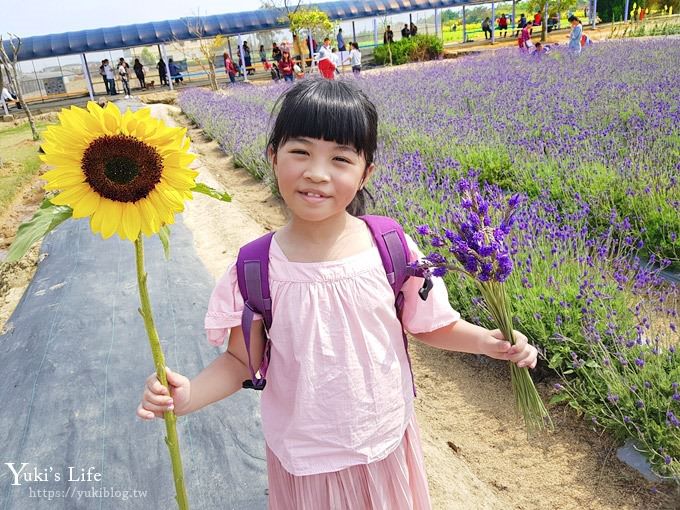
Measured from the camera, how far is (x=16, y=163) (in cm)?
1145

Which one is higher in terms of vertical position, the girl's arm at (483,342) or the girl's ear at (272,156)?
the girl's ear at (272,156)

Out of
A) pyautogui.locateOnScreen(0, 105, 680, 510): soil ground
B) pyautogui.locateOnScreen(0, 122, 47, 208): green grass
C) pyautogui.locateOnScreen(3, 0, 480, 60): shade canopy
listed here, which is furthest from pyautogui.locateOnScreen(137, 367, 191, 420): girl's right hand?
pyautogui.locateOnScreen(3, 0, 480, 60): shade canopy

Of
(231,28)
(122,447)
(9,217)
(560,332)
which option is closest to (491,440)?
(560,332)

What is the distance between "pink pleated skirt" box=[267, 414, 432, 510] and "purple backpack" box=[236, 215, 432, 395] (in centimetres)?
24

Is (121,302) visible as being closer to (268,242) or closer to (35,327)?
(35,327)

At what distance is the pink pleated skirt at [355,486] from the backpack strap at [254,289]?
243mm

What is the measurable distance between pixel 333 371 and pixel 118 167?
23.9 inches

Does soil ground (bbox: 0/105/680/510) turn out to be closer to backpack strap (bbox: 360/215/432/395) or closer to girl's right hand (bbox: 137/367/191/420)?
backpack strap (bbox: 360/215/432/395)

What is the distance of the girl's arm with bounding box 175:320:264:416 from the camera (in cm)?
129

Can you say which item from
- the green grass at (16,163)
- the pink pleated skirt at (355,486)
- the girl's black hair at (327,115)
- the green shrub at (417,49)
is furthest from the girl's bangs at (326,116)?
the green shrub at (417,49)

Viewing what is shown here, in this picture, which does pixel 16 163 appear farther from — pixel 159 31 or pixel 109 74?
pixel 159 31

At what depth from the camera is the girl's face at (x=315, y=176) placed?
4.06ft

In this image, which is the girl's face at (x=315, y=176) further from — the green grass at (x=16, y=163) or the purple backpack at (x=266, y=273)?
the green grass at (x=16, y=163)

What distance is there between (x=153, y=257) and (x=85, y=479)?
8.42 feet
